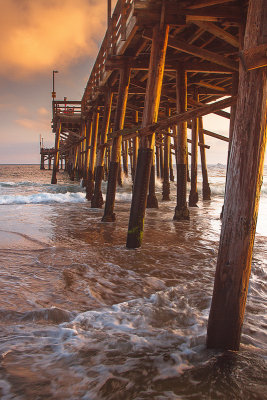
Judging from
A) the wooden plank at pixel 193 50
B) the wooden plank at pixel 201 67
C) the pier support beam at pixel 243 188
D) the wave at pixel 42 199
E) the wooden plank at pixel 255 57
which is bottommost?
the wave at pixel 42 199

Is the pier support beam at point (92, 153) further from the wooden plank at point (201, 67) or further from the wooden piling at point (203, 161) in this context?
the wooden plank at point (201, 67)

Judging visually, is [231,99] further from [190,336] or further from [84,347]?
[84,347]

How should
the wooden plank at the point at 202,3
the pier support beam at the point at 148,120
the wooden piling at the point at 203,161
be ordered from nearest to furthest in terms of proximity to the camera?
the wooden plank at the point at 202,3 → the pier support beam at the point at 148,120 → the wooden piling at the point at 203,161

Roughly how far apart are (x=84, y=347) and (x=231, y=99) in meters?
3.14

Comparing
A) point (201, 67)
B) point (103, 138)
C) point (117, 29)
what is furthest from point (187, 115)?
point (103, 138)

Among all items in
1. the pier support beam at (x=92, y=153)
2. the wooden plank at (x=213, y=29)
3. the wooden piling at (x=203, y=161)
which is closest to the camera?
the wooden plank at (x=213, y=29)

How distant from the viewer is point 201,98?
437 inches

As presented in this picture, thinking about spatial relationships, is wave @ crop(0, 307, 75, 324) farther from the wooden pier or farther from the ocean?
the wooden pier

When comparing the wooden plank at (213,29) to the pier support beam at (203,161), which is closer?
the wooden plank at (213,29)

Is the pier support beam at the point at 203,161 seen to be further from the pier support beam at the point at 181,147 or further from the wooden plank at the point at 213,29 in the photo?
the wooden plank at the point at 213,29

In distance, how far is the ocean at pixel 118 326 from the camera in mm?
1939

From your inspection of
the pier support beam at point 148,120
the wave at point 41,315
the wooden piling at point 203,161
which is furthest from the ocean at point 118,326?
the wooden piling at point 203,161

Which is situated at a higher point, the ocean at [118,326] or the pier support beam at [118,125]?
the pier support beam at [118,125]

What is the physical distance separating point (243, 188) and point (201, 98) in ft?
32.7
